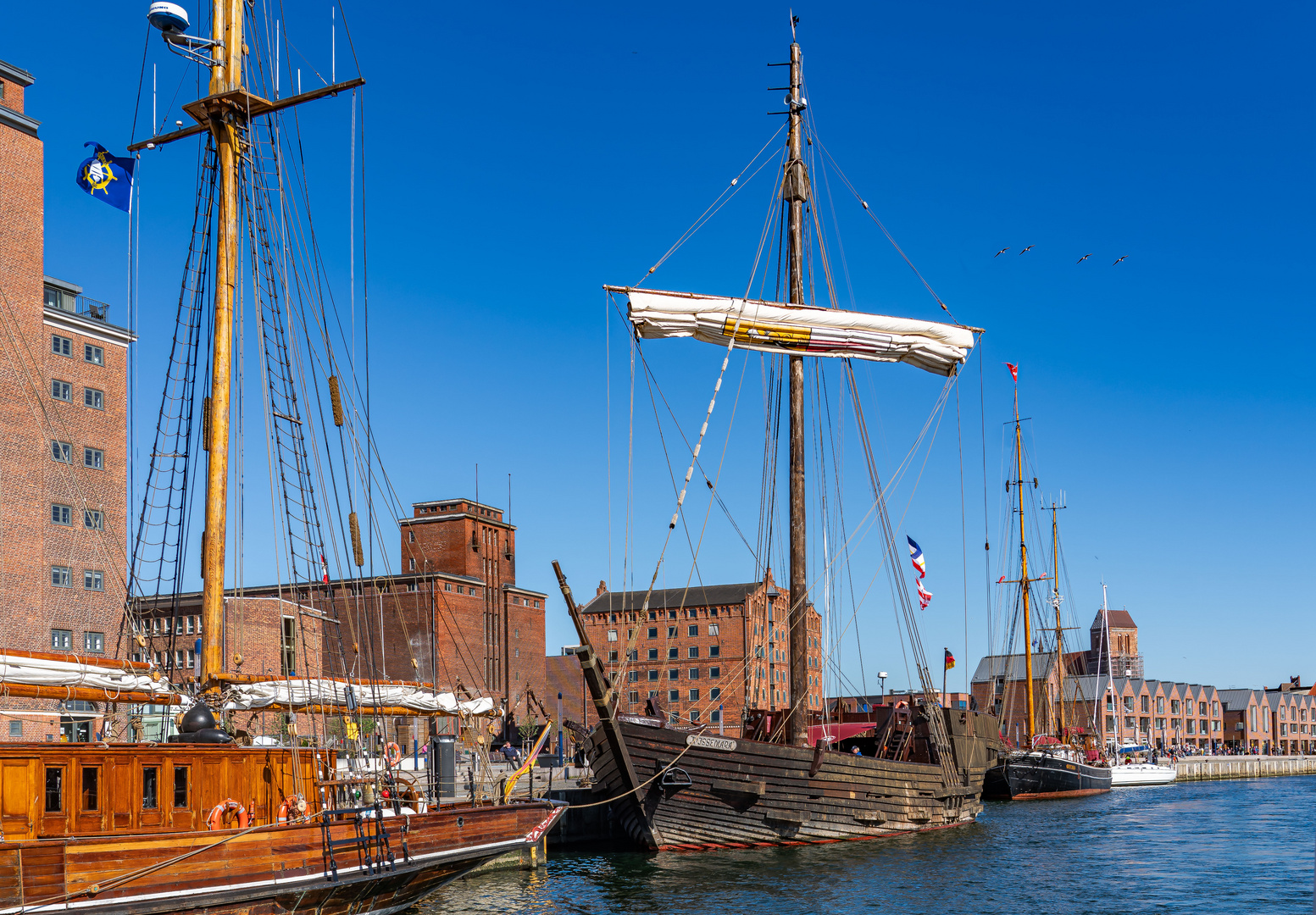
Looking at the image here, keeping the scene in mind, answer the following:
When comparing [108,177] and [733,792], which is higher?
[108,177]

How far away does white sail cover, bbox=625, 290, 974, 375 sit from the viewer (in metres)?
32.3

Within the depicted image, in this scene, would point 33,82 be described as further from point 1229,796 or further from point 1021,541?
point 1229,796

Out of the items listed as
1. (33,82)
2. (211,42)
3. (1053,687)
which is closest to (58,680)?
(211,42)

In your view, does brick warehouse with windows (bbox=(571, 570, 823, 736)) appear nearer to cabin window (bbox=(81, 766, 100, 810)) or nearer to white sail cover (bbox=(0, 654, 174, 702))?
white sail cover (bbox=(0, 654, 174, 702))

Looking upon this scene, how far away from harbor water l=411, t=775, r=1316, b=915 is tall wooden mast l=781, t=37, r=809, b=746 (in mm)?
4304

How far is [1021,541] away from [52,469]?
54.2m

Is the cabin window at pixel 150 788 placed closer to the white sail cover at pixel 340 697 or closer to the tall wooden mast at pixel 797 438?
the white sail cover at pixel 340 697

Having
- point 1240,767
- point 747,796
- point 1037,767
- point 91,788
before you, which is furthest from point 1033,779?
point 1240,767

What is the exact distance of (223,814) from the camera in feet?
58.9

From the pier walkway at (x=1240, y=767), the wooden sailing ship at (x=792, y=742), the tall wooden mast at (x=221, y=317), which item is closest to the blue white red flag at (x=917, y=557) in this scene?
the wooden sailing ship at (x=792, y=742)

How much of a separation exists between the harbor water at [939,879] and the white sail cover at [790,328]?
45.9ft

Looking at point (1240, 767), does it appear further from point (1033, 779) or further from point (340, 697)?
point (340, 697)

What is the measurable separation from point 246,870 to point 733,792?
1399cm

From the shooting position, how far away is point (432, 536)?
80.0 m
